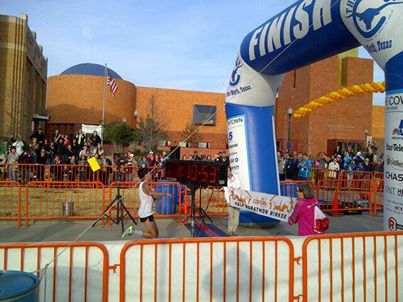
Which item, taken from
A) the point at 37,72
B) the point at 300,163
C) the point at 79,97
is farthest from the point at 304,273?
the point at 79,97

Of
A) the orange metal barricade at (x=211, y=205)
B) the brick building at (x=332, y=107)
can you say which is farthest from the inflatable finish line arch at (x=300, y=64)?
the brick building at (x=332, y=107)

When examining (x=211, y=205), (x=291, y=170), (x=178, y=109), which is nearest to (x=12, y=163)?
(x=211, y=205)

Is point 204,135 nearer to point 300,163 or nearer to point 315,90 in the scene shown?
point 315,90

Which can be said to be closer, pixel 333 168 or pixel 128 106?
pixel 333 168

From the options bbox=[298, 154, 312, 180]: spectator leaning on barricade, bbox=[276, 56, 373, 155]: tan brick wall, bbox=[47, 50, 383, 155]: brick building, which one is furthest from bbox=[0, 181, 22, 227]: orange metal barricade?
bbox=[276, 56, 373, 155]: tan brick wall

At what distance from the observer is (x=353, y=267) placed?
4.52m

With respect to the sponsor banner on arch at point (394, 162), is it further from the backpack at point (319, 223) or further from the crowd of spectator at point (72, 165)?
the crowd of spectator at point (72, 165)

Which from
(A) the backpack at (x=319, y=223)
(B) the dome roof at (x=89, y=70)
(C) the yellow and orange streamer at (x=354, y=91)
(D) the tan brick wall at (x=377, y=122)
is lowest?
(A) the backpack at (x=319, y=223)

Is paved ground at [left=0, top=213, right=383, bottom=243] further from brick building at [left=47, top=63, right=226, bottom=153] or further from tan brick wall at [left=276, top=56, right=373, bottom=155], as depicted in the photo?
brick building at [left=47, top=63, right=226, bottom=153]

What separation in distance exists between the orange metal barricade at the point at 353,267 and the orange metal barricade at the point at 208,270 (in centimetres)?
26

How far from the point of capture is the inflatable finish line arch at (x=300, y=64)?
5.60m

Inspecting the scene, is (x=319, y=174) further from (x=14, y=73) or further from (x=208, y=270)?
(x=14, y=73)

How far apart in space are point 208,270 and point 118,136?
40083mm

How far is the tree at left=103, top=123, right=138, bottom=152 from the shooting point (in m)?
42.8
